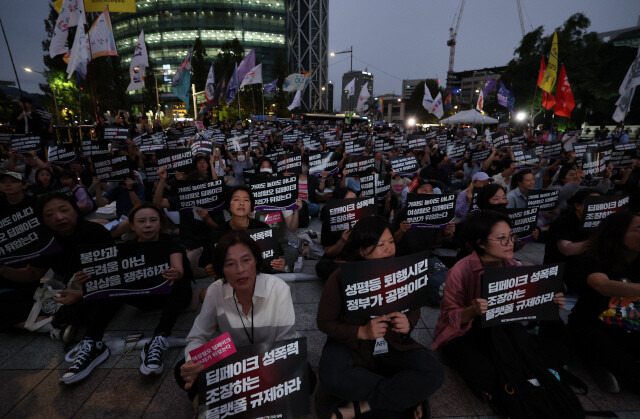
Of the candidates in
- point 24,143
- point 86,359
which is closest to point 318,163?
point 86,359

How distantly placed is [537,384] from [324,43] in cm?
9948

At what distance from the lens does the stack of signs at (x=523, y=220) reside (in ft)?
14.5

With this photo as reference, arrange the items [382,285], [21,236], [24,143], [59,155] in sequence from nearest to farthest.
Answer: [382,285] → [21,236] → [59,155] → [24,143]

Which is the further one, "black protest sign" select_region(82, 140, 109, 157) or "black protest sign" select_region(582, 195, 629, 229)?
"black protest sign" select_region(82, 140, 109, 157)

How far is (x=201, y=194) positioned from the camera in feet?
15.9

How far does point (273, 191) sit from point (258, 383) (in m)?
3.23

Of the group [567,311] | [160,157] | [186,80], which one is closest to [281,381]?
[567,311]

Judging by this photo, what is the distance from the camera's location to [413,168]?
795cm

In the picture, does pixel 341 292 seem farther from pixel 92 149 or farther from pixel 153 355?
pixel 92 149

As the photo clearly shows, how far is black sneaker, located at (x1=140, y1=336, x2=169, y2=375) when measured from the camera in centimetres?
284

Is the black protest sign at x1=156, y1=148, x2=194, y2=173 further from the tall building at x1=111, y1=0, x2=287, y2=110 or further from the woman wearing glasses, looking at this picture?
the tall building at x1=111, y1=0, x2=287, y2=110

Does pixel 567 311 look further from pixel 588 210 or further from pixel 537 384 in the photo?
pixel 537 384

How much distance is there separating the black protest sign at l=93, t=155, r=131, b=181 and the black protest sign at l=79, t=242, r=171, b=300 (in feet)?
13.0

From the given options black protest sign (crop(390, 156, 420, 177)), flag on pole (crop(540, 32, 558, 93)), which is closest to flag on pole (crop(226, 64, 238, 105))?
black protest sign (crop(390, 156, 420, 177))
